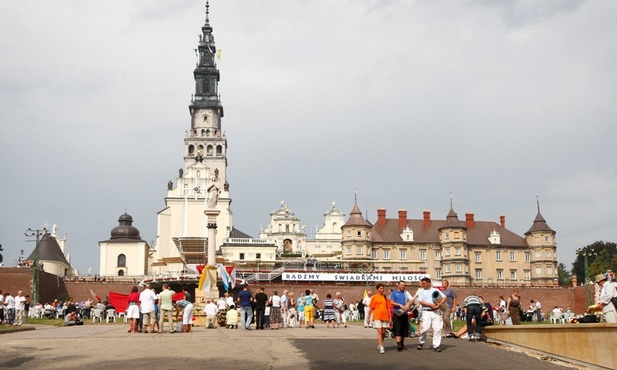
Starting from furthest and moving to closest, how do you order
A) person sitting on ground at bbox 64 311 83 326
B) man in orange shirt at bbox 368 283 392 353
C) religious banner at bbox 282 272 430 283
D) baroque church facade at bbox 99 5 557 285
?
baroque church facade at bbox 99 5 557 285 < religious banner at bbox 282 272 430 283 < person sitting on ground at bbox 64 311 83 326 < man in orange shirt at bbox 368 283 392 353

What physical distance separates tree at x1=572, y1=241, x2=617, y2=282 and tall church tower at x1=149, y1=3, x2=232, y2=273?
52.5 m

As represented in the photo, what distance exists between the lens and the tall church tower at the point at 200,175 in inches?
3922

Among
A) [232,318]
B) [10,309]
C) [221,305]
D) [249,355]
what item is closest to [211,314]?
[232,318]

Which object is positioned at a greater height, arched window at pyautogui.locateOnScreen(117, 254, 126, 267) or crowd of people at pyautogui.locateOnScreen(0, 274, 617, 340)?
arched window at pyautogui.locateOnScreen(117, 254, 126, 267)

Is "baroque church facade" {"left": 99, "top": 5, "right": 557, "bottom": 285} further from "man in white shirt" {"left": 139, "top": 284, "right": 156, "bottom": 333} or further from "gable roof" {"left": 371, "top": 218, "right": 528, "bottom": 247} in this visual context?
"man in white shirt" {"left": 139, "top": 284, "right": 156, "bottom": 333}

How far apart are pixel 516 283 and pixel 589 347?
83108mm

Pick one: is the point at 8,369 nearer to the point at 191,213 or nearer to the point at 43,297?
the point at 43,297

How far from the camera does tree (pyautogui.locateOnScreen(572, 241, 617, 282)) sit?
9761 cm

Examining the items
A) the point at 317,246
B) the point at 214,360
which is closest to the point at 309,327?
the point at 214,360

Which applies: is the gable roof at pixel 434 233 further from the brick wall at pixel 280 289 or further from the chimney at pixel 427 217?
the brick wall at pixel 280 289

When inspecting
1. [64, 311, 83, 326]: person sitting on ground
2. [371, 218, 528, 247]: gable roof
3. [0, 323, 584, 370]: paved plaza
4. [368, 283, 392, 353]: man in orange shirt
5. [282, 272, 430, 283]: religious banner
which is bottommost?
[64, 311, 83, 326]: person sitting on ground

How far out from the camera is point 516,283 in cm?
9375

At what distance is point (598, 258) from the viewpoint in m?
103

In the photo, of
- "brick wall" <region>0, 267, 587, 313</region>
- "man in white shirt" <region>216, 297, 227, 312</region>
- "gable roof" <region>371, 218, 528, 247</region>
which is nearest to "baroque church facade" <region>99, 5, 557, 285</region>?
"gable roof" <region>371, 218, 528, 247</region>
